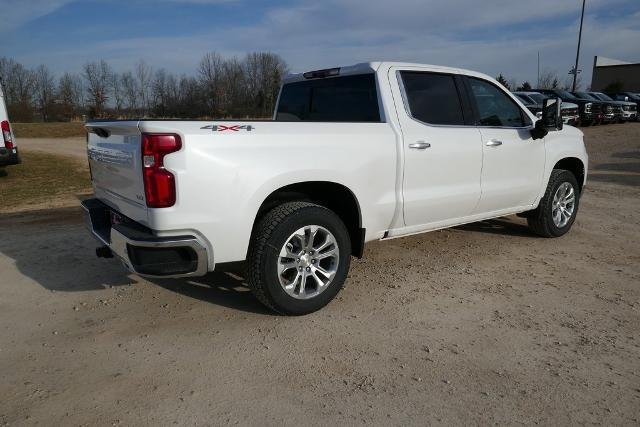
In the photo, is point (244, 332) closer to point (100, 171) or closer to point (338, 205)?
point (338, 205)

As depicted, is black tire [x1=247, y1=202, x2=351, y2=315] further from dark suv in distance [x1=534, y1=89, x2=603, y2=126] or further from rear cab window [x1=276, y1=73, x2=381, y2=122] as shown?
dark suv in distance [x1=534, y1=89, x2=603, y2=126]

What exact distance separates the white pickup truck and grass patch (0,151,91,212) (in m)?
5.67

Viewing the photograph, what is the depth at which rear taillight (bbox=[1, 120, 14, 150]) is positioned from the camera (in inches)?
414

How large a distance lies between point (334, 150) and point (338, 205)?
58 cm

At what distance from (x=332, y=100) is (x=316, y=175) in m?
1.31

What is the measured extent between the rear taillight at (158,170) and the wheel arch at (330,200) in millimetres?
732

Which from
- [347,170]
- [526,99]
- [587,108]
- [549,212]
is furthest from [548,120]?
[587,108]

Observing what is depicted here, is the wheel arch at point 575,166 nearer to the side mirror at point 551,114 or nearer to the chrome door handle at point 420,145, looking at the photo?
the side mirror at point 551,114

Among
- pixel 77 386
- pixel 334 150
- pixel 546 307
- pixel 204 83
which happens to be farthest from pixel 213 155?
pixel 204 83

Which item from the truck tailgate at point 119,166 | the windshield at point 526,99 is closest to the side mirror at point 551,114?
the truck tailgate at point 119,166

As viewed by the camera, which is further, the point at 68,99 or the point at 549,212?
the point at 68,99

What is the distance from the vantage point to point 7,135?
34.9 ft

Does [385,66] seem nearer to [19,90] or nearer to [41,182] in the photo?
[41,182]

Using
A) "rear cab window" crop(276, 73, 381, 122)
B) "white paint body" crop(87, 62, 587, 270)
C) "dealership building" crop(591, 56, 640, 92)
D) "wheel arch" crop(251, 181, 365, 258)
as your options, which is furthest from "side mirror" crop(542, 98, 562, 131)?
"dealership building" crop(591, 56, 640, 92)
